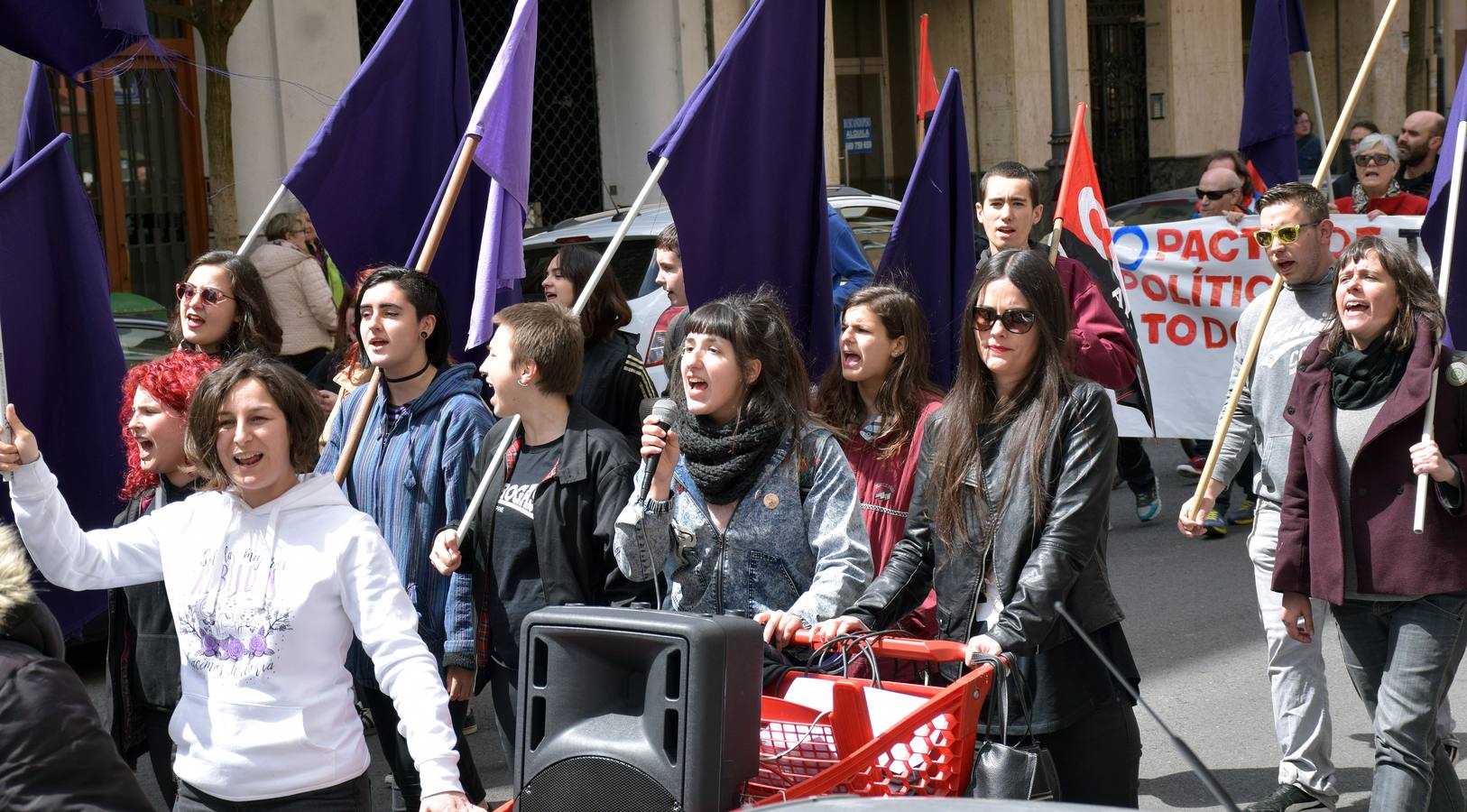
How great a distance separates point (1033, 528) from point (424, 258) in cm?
224

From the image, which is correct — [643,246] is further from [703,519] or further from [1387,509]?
[1387,509]

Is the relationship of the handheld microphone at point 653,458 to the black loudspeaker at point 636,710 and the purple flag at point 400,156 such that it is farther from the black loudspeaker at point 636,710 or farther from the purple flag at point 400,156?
the purple flag at point 400,156

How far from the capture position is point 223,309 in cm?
555

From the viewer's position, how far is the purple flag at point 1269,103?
7695mm

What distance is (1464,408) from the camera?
436 centimetres

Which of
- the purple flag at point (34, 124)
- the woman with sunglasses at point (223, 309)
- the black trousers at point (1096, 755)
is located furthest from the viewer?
the purple flag at point (34, 124)

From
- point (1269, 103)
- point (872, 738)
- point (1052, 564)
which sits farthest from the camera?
point (1269, 103)

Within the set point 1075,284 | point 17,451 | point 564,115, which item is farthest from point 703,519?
point 564,115

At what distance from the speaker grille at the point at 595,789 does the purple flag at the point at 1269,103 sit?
221 inches

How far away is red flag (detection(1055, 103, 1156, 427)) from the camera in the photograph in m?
7.10

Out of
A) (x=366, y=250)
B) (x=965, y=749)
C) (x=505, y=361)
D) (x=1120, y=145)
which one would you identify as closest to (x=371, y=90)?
(x=366, y=250)

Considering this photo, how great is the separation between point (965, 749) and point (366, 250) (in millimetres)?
3492

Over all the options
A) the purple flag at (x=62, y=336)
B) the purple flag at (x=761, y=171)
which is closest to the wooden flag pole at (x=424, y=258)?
the purple flag at (x=761, y=171)

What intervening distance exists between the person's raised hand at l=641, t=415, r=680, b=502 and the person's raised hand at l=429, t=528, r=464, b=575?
640mm
